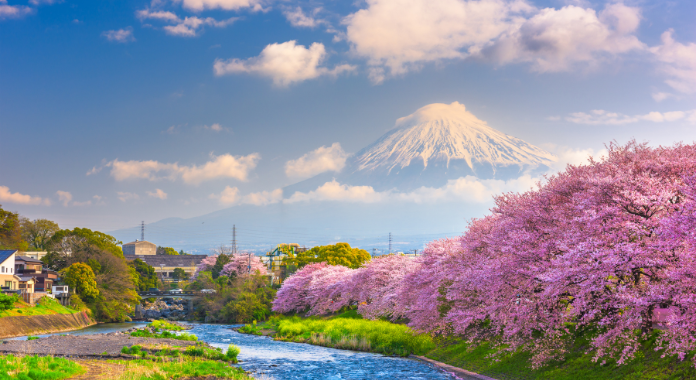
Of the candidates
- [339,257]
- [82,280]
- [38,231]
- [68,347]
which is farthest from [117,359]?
[38,231]

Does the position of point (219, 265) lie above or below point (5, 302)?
above

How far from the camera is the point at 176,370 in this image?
1003 inches

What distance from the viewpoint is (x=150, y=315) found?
76625 mm

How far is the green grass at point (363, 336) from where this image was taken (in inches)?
1447

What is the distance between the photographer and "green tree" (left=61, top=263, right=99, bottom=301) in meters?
63.9

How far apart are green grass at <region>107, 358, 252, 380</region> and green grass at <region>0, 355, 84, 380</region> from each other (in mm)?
2666

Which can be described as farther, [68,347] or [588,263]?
[68,347]

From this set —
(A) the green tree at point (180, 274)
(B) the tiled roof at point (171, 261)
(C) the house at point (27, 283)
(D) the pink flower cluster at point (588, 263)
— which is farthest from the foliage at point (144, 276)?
(D) the pink flower cluster at point (588, 263)

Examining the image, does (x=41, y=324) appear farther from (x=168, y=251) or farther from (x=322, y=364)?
(x=168, y=251)

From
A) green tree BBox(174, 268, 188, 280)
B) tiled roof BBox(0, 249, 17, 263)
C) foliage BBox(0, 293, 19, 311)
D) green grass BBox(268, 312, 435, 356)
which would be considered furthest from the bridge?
green grass BBox(268, 312, 435, 356)

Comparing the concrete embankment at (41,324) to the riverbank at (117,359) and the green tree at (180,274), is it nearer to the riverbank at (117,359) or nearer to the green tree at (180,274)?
the riverbank at (117,359)

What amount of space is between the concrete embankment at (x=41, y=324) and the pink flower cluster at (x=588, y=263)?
123 ft

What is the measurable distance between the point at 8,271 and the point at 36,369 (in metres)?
46.5

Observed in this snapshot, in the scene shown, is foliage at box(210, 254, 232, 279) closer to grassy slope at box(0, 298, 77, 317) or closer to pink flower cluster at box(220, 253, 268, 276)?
pink flower cluster at box(220, 253, 268, 276)
